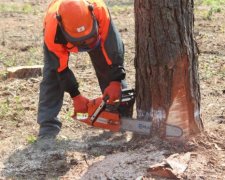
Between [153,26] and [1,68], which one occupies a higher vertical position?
[153,26]

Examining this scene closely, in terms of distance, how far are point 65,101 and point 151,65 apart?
2114 millimetres

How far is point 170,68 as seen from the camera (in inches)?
150

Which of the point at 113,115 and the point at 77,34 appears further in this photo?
the point at 113,115

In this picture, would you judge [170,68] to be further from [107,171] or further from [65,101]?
[65,101]

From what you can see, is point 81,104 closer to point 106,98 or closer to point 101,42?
point 106,98

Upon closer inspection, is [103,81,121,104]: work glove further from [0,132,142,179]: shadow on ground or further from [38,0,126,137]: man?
[0,132,142,179]: shadow on ground

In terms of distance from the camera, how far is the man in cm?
402

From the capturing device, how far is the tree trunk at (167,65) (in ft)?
12.3

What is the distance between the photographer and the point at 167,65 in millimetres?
3812

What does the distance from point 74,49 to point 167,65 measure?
3.21 ft

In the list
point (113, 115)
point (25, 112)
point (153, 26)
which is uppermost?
point (153, 26)

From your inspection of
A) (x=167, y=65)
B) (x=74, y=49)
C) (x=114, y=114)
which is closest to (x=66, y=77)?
(x=74, y=49)

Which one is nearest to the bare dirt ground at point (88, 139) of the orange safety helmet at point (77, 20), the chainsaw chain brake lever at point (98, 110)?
the chainsaw chain brake lever at point (98, 110)

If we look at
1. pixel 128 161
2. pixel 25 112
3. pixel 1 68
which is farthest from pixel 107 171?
pixel 1 68
